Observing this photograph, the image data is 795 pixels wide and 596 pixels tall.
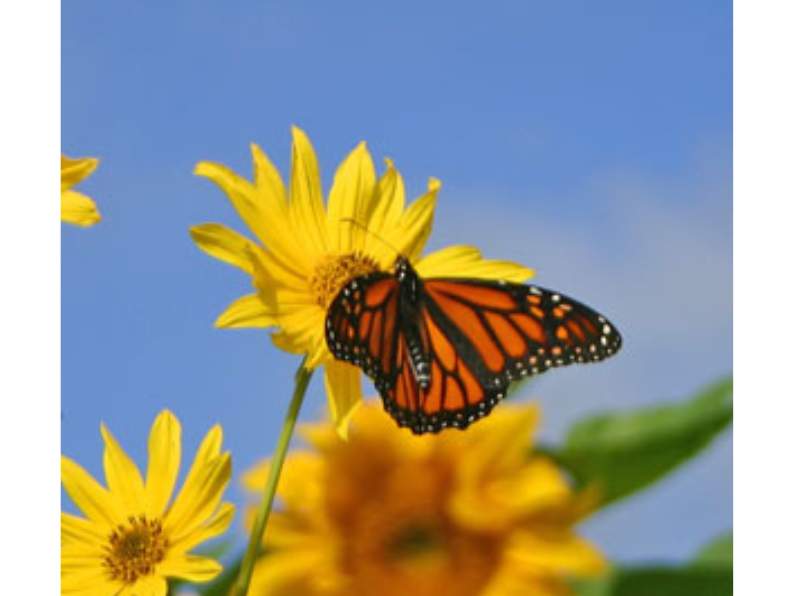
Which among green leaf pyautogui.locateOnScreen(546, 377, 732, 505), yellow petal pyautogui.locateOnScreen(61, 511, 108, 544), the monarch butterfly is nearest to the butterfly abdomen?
the monarch butterfly

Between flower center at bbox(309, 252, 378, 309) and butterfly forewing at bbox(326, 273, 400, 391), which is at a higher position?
flower center at bbox(309, 252, 378, 309)

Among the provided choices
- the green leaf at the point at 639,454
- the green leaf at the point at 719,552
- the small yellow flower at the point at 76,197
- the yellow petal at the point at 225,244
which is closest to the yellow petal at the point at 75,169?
the small yellow flower at the point at 76,197

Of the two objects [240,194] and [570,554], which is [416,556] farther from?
[240,194]

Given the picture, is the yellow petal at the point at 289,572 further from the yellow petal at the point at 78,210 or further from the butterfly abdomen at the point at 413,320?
the yellow petal at the point at 78,210

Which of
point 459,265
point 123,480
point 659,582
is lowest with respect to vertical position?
point 659,582

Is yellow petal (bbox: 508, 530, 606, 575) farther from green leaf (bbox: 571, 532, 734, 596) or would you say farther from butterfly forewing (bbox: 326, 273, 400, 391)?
butterfly forewing (bbox: 326, 273, 400, 391)

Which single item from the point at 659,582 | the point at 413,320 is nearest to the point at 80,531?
the point at 413,320
